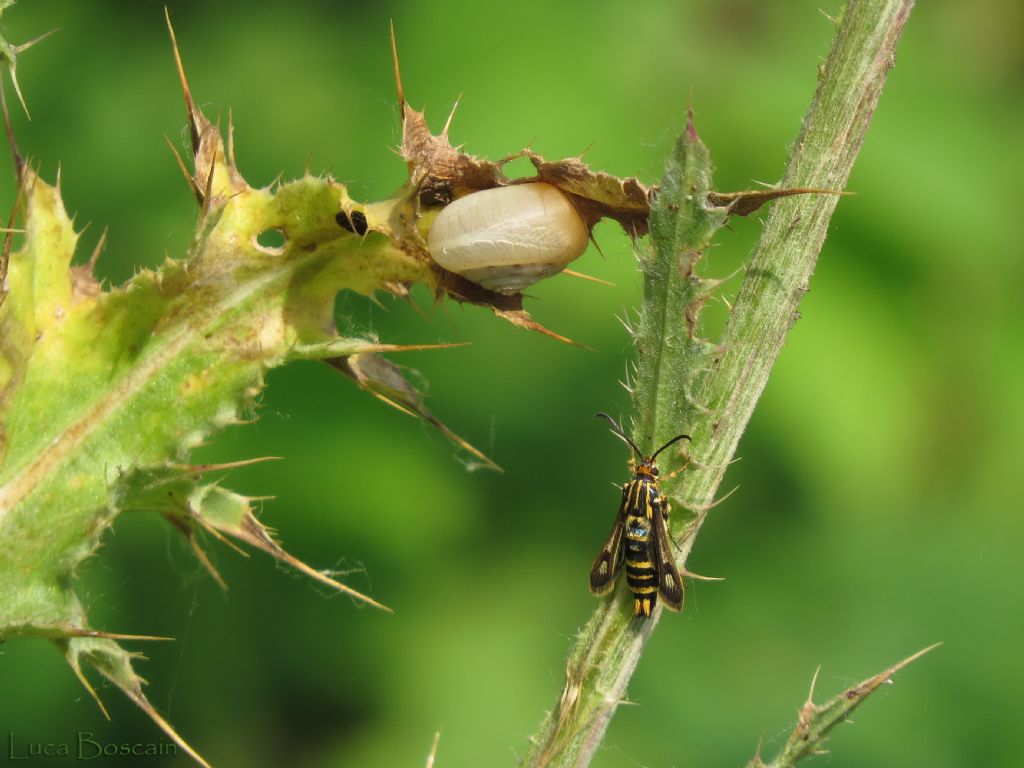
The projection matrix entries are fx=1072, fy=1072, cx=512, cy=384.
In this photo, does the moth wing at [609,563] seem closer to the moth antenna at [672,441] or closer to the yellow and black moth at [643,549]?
the yellow and black moth at [643,549]

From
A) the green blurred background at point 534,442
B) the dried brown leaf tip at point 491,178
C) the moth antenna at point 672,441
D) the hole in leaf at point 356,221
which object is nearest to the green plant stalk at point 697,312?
the moth antenna at point 672,441

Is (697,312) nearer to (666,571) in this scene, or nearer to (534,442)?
(666,571)

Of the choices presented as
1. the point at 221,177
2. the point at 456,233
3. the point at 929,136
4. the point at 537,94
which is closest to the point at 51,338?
the point at 221,177

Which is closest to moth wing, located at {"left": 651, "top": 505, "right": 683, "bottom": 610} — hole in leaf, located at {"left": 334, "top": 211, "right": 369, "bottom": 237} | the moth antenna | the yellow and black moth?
the yellow and black moth

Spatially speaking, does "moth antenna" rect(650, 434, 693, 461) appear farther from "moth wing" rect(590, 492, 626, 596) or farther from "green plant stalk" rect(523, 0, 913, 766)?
"moth wing" rect(590, 492, 626, 596)

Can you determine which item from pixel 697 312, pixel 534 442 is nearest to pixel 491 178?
pixel 697 312

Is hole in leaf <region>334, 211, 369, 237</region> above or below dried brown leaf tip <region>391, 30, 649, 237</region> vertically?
below
